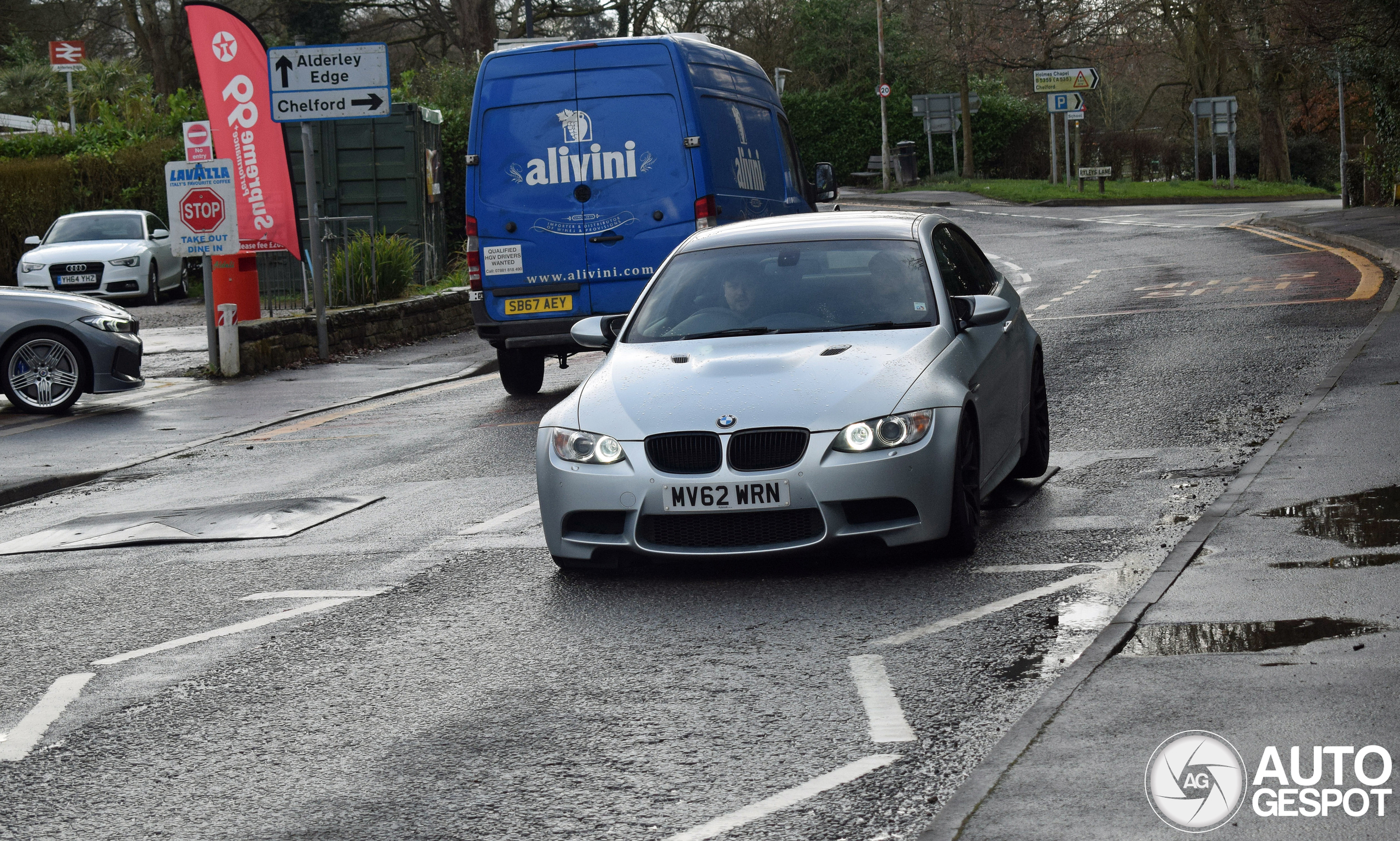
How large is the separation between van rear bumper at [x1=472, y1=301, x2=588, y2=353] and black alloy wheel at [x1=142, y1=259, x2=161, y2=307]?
51.0 feet

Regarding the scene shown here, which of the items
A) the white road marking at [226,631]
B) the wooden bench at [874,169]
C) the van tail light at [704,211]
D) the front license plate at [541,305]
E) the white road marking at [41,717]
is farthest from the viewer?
the wooden bench at [874,169]

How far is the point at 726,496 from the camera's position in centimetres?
671

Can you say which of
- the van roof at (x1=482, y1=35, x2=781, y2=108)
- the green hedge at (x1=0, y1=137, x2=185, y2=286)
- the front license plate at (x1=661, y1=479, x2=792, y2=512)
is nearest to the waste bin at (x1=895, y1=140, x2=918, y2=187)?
the green hedge at (x1=0, y1=137, x2=185, y2=286)

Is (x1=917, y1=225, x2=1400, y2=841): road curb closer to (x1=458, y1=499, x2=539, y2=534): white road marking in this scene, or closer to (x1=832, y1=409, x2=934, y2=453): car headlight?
(x1=832, y1=409, x2=934, y2=453): car headlight

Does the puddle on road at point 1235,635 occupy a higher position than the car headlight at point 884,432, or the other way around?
the car headlight at point 884,432

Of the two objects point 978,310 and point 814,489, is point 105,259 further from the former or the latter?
point 814,489

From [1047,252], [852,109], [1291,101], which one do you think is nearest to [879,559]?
[1047,252]

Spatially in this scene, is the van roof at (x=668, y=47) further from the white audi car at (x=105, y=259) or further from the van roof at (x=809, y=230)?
the white audi car at (x=105, y=259)

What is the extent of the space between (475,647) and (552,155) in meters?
8.06

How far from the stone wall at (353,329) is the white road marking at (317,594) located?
10920 millimetres

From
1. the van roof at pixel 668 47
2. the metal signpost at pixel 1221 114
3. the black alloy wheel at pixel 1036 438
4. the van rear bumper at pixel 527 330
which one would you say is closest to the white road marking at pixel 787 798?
the black alloy wheel at pixel 1036 438

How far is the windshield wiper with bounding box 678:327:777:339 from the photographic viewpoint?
7.85m

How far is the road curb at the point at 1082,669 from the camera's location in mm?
4008

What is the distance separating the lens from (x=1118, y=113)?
75875 millimetres
